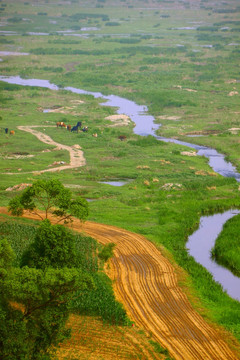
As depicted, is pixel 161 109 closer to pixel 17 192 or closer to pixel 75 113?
pixel 75 113

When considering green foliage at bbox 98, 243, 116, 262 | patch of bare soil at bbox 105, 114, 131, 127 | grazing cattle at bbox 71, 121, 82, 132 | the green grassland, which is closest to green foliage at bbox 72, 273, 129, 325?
green foliage at bbox 98, 243, 116, 262

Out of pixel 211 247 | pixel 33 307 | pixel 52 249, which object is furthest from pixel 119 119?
pixel 33 307

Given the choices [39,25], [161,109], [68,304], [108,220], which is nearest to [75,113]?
[161,109]

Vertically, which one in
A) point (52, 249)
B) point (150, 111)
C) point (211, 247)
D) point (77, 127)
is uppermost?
point (52, 249)

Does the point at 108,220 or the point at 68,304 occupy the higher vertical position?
the point at 68,304

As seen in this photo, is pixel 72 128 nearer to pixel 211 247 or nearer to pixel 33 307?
pixel 211 247

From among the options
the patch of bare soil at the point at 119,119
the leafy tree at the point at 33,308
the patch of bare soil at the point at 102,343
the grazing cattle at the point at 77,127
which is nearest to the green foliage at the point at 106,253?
the patch of bare soil at the point at 102,343
